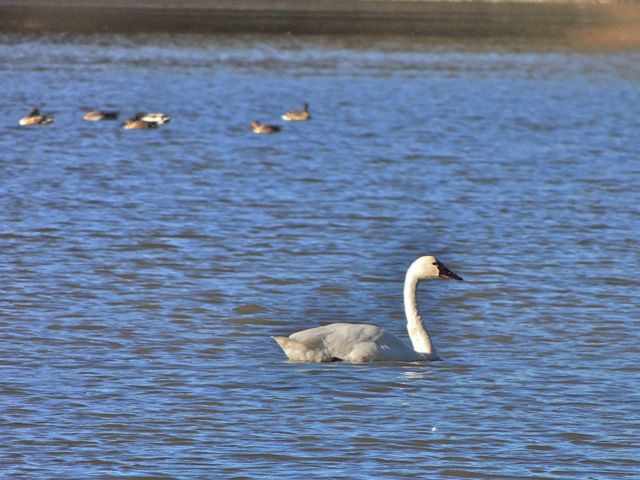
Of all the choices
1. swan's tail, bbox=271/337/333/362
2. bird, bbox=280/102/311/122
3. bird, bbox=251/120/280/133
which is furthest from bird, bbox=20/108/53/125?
swan's tail, bbox=271/337/333/362

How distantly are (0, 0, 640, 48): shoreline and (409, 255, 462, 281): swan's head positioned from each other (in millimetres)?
64459

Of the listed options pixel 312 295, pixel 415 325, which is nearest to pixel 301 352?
pixel 415 325

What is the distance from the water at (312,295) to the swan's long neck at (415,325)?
28cm

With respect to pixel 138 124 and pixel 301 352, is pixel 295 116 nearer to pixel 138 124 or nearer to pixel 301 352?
pixel 138 124

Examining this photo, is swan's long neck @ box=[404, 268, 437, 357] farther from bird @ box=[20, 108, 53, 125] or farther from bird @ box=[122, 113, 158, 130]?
bird @ box=[20, 108, 53, 125]

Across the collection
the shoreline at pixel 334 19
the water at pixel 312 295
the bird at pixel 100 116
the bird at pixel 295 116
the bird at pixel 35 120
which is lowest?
the shoreline at pixel 334 19

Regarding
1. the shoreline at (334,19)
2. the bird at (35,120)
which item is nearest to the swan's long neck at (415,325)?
the bird at (35,120)

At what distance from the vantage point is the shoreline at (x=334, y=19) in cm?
7838

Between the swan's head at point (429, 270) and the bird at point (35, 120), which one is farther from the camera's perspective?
the bird at point (35, 120)

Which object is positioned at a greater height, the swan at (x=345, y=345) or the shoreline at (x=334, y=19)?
the swan at (x=345, y=345)

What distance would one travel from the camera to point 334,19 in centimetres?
9062

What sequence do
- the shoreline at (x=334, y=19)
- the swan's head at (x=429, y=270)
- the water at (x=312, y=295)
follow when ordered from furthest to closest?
the shoreline at (x=334, y=19) → the swan's head at (x=429, y=270) → the water at (x=312, y=295)

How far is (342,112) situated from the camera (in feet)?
120

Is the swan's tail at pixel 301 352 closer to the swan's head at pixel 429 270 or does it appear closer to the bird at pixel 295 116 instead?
the swan's head at pixel 429 270
